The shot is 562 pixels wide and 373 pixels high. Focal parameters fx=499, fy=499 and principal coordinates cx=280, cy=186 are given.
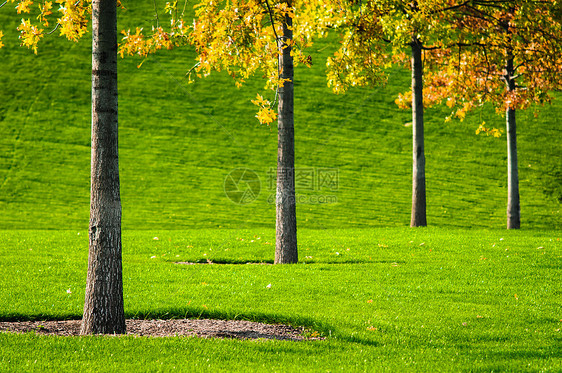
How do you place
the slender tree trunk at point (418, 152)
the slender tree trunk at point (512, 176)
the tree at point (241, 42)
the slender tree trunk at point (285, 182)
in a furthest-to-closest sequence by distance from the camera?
the slender tree trunk at point (512, 176)
the slender tree trunk at point (418, 152)
the slender tree trunk at point (285, 182)
the tree at point (241, 42)

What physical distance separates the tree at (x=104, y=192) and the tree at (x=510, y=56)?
39.9ft

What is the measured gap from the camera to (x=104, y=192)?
649 centimetres

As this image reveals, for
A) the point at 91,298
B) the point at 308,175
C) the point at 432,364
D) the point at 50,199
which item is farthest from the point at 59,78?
the point at 432,364

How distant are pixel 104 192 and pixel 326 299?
14.5ft

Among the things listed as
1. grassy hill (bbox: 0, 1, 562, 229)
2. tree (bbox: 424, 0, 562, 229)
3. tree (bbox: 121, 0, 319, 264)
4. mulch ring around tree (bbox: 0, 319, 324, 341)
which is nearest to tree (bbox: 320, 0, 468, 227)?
tree (bbox: 424, 0, 562, 229)

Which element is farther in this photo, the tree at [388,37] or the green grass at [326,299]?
the tree at [388,37]

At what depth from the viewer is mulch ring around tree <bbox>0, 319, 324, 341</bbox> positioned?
696cm

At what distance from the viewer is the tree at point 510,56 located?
16.7 metres

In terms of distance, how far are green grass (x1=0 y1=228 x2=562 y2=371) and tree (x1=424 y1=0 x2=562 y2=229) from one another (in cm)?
573

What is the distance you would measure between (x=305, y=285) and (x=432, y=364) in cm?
428

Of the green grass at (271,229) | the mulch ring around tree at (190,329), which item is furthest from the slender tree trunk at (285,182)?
the mulch ring around tree at (190,329)

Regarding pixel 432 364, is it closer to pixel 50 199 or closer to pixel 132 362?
pixel 132 362

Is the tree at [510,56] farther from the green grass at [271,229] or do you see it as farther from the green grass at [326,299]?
the green grass at [326,299]

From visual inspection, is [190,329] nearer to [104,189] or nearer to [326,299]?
[104,189]
